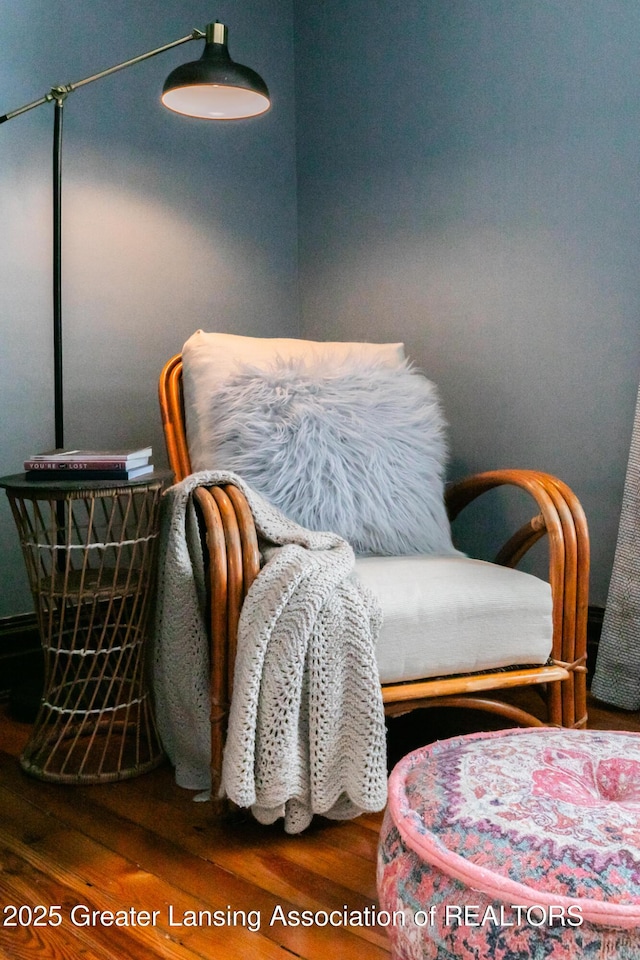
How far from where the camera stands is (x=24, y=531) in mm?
1815

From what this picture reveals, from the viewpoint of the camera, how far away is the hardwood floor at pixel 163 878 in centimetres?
126

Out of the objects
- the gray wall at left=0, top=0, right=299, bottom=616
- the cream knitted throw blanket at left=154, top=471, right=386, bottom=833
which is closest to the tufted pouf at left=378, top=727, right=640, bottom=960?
the cream knitted throw blanket at left=154, top=471, right=386, bottom=833

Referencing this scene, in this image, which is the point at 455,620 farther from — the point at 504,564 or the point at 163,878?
the point at 163,878

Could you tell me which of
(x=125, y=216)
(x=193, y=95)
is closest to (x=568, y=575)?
(x=193, y=95)

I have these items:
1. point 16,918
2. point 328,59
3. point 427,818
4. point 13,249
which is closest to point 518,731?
point 427,818

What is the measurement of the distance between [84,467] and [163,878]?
0.78 m

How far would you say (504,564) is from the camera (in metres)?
2.14

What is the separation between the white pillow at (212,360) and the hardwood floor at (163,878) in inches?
30.5

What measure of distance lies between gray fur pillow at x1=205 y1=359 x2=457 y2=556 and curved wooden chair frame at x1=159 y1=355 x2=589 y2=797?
0.21 meters

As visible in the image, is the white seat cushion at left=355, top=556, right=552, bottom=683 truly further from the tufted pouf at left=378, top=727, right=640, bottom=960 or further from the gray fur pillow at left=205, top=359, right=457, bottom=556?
the tufted pouf at left=378, top=727, right=640, bottom=960

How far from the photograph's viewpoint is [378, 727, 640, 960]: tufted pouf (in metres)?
0.88

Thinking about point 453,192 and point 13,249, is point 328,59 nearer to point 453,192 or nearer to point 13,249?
point 453,192

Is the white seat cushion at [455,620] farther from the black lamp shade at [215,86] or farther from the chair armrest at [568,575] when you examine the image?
the black lamp shade at [215,86]

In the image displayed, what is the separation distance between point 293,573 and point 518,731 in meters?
0.48
